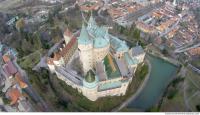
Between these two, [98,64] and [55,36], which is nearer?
[98,64]

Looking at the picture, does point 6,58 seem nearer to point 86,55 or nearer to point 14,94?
point 14,94

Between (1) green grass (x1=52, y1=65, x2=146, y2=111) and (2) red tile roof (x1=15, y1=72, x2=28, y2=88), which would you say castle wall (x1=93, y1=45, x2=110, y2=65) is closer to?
(1) green grass (x1=52, y1=65, x2=146, y2=111)

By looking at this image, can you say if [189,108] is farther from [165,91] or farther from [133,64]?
[133,64]

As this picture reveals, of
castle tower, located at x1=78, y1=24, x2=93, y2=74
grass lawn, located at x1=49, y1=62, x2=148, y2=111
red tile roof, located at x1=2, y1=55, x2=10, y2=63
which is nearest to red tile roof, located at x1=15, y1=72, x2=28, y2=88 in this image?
red tile roof, located at x1=2, y1=55, x2=10, y2=63

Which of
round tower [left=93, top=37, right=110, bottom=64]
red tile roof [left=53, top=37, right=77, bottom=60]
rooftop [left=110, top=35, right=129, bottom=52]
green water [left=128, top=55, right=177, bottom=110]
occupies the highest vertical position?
round tower [left=93, top=37, right=110, bottom=64]

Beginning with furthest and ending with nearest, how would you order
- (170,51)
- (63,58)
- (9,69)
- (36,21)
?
(36,21) → (170,51) → (9,69) → (63,58)

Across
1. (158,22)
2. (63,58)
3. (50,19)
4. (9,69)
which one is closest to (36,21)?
(50,19)
